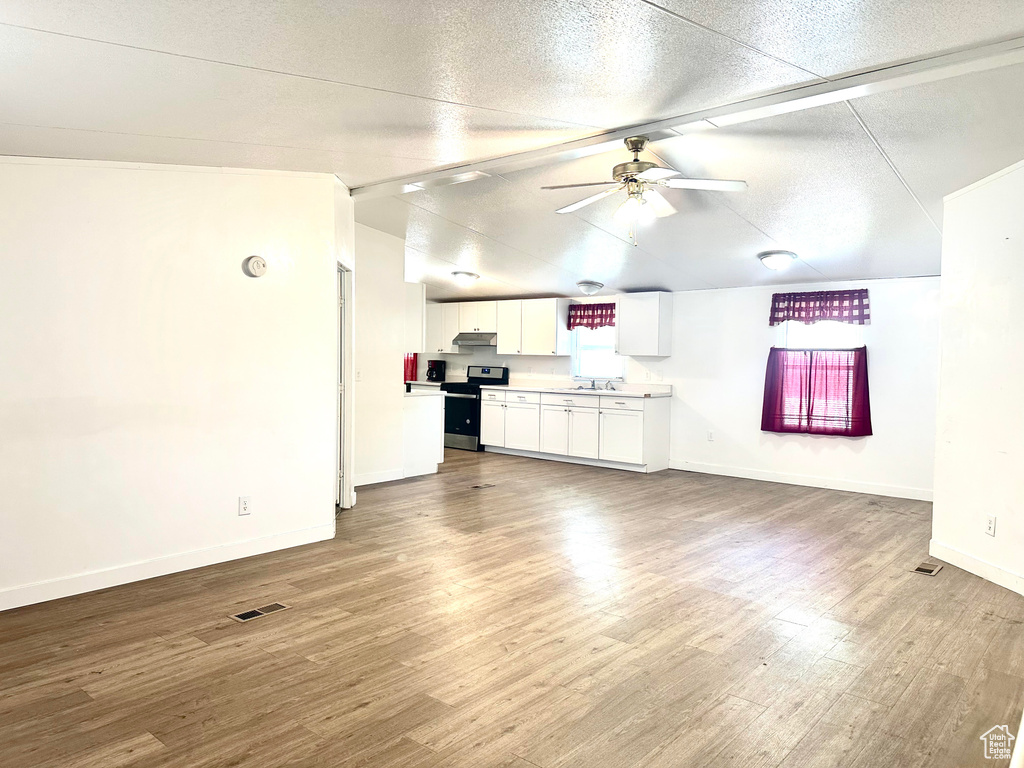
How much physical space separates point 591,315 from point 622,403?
1.42m

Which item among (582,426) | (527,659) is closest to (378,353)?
(582,426)

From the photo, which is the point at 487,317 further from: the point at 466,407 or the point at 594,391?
the point at 594,391

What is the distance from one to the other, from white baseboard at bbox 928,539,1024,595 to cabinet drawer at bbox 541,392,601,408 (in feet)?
12.8

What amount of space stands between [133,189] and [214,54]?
1.61m

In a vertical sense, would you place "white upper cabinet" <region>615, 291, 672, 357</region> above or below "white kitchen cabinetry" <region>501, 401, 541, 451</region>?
above

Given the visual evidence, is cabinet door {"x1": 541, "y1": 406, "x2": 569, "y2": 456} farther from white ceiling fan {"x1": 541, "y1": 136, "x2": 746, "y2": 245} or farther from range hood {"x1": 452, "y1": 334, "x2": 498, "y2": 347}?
white ceiling fan {"x1": 541, "y1": 136, "x2": 746, "y2": 245}

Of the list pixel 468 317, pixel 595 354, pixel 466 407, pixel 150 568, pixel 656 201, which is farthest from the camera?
pixel 468 317

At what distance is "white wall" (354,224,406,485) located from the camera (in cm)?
599

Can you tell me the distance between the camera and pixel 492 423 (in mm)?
8719

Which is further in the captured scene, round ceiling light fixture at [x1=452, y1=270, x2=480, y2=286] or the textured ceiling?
round ceiling light fixture at [x1=452, y1=270, x2=480, y2=286]

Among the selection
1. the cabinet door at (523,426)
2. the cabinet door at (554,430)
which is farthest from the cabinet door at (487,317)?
the cabinet door at (554,430)

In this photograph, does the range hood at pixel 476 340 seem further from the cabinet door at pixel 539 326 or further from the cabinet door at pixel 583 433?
the cabinet door at pixel 583 433

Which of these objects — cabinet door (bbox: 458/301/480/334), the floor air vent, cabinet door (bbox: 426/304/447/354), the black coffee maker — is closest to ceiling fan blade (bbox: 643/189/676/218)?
the floor air vent

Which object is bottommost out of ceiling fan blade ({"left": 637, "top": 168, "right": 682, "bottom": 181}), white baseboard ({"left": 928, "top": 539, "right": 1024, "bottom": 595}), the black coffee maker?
white baseboard ({"left": 928, "top": 539, "right": 1024, "bottom": 595})
